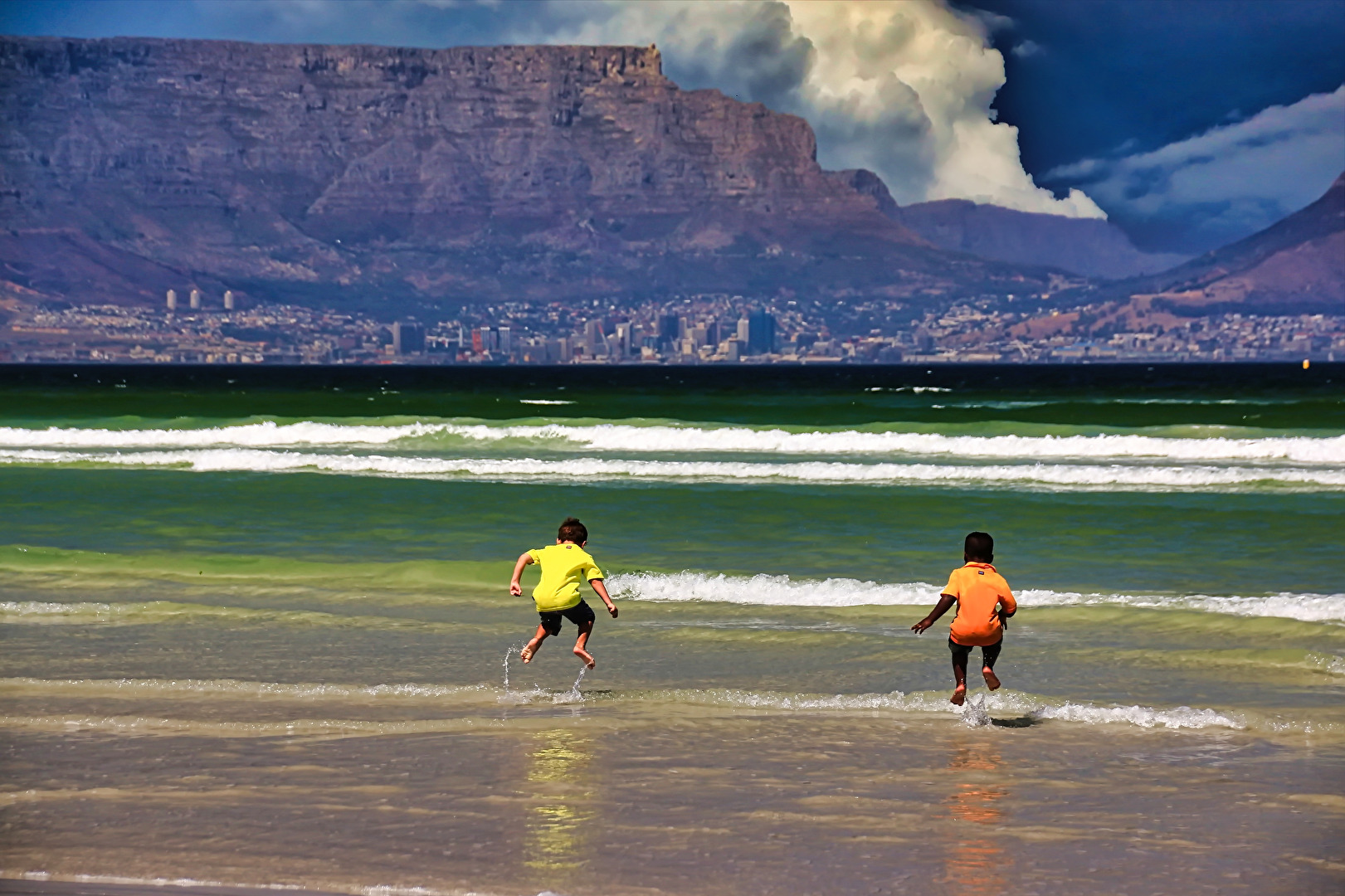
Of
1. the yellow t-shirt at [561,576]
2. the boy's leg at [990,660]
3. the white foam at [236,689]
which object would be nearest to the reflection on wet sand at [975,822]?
the boy's leg at [990,660]

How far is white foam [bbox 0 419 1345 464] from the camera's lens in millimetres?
35250

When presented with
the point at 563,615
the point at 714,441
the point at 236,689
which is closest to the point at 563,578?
the point at 563,615

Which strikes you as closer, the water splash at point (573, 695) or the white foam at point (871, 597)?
the water splash at point (573, 695)

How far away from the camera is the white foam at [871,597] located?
43.0 feet

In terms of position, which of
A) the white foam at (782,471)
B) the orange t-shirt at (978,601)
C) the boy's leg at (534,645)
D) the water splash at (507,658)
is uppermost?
the white foam at (782,471)

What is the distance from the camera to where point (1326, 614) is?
12836mm

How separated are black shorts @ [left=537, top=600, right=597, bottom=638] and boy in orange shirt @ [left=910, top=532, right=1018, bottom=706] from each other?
7.59 feet

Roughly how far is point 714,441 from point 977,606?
101 ft

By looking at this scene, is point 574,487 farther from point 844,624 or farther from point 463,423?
point 463,423

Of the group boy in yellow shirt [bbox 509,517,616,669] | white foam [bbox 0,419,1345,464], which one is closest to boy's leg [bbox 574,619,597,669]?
boy in yellow shirt [bbox 509,517,616,669]

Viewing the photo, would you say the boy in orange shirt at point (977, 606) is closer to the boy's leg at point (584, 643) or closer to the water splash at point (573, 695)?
the boy's leg at point (584, 643)

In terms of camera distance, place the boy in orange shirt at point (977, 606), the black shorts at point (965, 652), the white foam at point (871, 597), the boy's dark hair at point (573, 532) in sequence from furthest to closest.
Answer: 1. the white foam at point (871, 597)
2. the boy's dark hair at point (573, 532)
3. the black shorts at point (965, 652)
4. the boy in orange shirt at point (977, 606)

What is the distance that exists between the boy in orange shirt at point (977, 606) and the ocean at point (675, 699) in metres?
0.40

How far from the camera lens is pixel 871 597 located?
13914 millimetres
